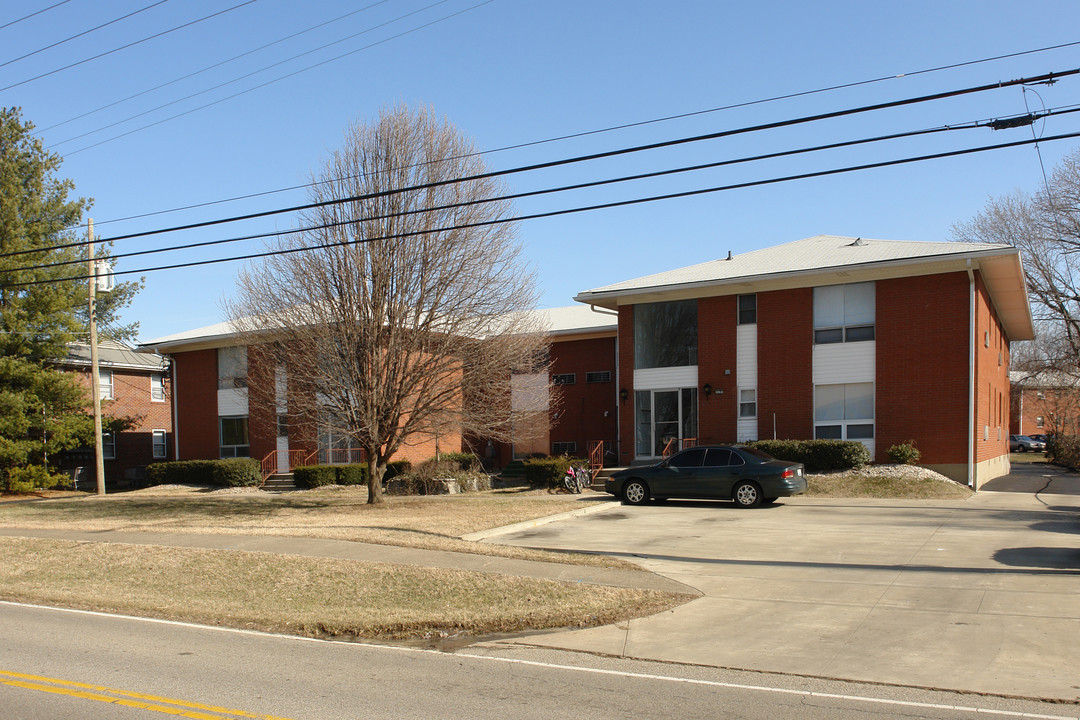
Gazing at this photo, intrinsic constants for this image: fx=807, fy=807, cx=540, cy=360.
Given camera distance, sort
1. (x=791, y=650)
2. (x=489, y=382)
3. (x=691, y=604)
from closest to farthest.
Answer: (x=791, y=650) → (x=691, y=604) → (x=489, y=382)

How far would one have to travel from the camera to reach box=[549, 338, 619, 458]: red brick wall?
1303 inches

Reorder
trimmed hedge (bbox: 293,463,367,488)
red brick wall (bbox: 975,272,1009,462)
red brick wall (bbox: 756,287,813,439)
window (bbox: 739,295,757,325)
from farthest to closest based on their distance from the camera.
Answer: trimmed hedge (bbox: 293,463,367,488) → window (bbox: 739,295,757,325) → red brick wall (bbox: 756,287,813,439) → red brick wall (bbox: 975,272,1009,462)

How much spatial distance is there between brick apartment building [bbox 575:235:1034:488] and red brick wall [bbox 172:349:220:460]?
57.7 ft

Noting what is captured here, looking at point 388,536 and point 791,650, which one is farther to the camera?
point 388,536

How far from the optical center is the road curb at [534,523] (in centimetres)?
1545

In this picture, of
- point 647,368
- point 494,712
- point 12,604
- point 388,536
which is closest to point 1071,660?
point 494,712

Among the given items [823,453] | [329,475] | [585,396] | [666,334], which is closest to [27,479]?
[329,475]

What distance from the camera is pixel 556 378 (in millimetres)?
34250

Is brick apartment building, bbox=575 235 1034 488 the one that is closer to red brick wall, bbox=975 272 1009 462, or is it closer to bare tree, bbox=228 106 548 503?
red brick wall, bbox=975 272 1009 462

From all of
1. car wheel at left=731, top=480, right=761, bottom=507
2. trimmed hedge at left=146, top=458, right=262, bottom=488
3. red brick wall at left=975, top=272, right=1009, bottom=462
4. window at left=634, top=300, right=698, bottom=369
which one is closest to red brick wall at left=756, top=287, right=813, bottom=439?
window at left=634, top=300, right=698, bottom=369

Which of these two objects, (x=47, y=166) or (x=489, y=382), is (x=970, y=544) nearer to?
(x=489, y=382)

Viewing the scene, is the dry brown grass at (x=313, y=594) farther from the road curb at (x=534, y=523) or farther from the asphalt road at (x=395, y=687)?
the road curb at (x=534, y=523)

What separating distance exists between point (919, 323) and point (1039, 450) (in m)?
42.7

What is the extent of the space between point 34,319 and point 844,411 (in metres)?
30.1
